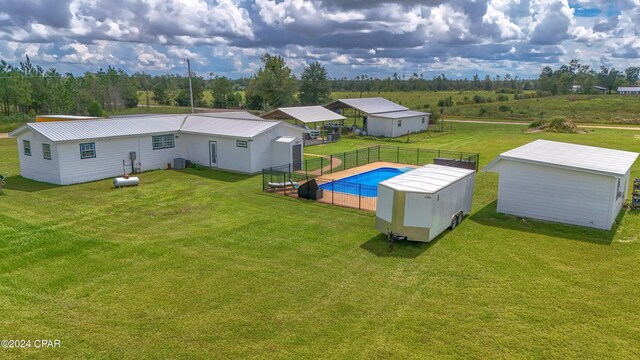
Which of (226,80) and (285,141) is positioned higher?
(226,80)

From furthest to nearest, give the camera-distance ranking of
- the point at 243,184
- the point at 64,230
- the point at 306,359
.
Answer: the point at 243,184, the point at 64,230, the point at 306,359

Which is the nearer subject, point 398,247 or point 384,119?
point 398,247

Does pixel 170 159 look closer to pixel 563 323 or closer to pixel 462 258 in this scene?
pixel 462 258

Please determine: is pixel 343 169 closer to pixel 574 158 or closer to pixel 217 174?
pixel 217 174

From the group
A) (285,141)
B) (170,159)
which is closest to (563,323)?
(285,141)

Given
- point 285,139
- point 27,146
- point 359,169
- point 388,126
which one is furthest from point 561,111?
point 27,146

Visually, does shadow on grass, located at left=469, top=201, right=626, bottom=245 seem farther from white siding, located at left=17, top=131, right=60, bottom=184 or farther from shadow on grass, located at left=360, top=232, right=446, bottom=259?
white siding, located at left=17, top=131, right=60, bottom=184

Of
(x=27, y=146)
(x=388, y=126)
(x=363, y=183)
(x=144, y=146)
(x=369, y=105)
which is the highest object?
(x=369, y=105)
